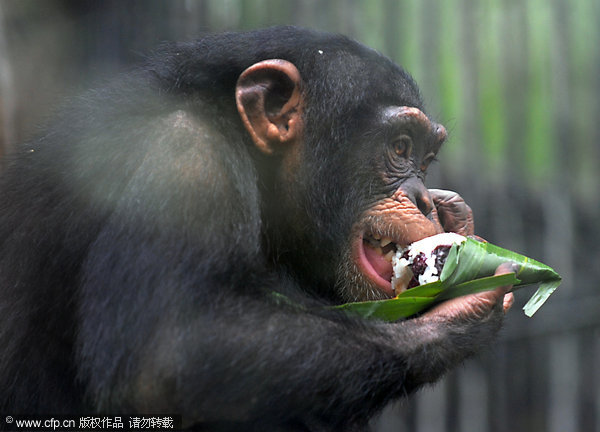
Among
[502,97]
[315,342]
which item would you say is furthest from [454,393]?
[315,342]

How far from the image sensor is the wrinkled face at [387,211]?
2.94 meters

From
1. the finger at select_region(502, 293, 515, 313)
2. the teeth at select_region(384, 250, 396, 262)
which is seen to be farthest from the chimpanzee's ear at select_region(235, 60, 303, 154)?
the finger at select_region(502, 293, 515, 313)

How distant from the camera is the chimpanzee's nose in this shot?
3072 mm

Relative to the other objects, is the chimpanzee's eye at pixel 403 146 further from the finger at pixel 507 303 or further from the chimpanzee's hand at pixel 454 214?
the finger at pixel 507 303

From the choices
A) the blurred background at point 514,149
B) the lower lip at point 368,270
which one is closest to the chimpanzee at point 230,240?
the lower lip at point 368,270

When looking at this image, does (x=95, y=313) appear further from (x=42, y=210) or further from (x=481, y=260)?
(x=481, y=260)

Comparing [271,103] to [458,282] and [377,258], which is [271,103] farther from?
[458,282]

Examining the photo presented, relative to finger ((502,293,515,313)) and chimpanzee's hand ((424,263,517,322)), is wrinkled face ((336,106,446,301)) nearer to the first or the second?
chimpanzee's hand ((424,263,517,322))

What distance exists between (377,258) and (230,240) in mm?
800

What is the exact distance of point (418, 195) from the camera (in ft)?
10.1

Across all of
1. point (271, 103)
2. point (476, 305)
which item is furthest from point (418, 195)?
point (271, 103)

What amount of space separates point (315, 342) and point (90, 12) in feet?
11.9

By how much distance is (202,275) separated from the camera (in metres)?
2.36

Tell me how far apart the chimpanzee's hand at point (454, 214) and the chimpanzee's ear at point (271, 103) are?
77 cm
